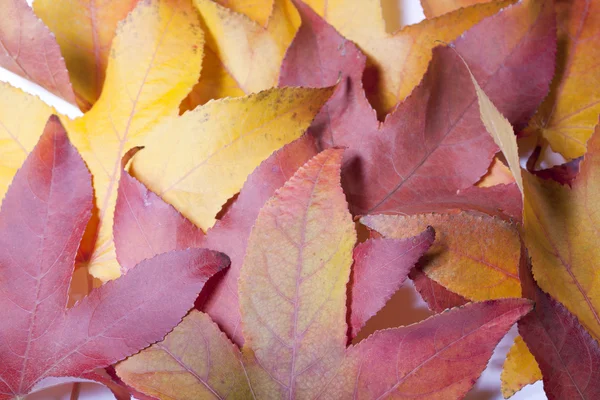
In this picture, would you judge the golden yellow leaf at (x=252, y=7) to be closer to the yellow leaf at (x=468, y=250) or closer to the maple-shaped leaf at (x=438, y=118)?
the maple-shaped leaf at (x=438, y=118)

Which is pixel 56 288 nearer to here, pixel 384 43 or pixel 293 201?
pixel 293 201

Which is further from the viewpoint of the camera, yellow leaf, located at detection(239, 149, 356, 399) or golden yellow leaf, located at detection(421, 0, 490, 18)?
golden yellow leaf, located at detection(421, 0, 490, 18)

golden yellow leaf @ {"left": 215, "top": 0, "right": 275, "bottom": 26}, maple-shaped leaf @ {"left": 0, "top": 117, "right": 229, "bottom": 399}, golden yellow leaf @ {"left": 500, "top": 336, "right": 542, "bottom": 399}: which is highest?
golden yellow leaf @ {"left": 215, "top": 0, "right": 275, "bottom": 26}

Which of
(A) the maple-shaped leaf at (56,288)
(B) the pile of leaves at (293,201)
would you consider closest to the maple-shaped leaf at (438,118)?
(B) the pile of leaves at (293,201)

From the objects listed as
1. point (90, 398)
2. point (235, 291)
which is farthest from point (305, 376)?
point (90, 398)

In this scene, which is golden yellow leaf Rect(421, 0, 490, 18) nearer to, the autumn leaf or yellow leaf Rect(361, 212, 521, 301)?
the autumn leaf

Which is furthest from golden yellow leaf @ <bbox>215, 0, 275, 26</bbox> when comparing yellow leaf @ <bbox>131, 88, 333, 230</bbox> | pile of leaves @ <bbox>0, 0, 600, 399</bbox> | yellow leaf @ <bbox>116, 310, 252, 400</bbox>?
yellow leaf @ <bbox>116, 310, 252, 400</bbox>
